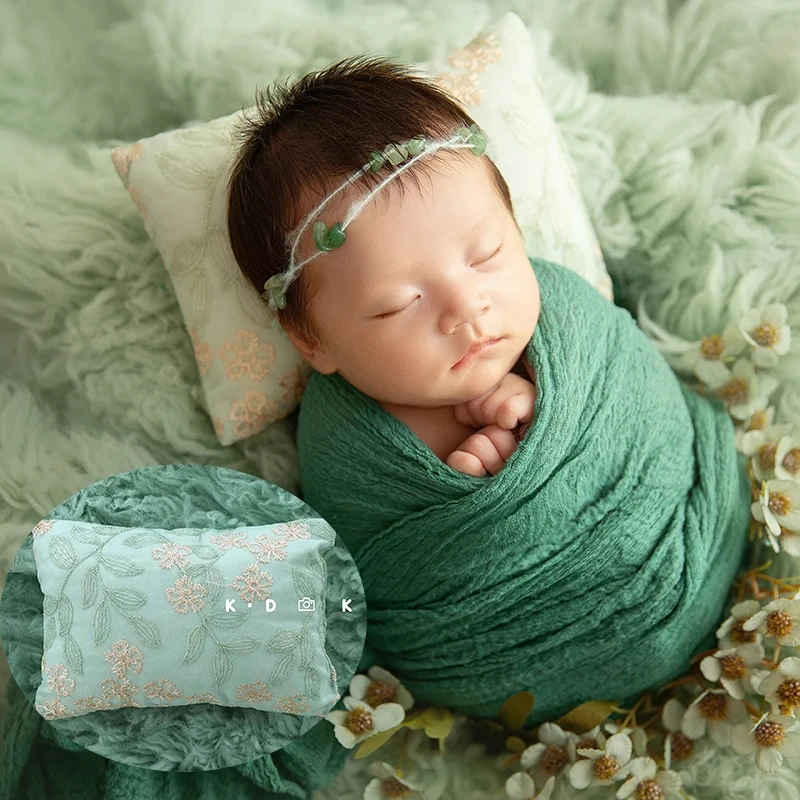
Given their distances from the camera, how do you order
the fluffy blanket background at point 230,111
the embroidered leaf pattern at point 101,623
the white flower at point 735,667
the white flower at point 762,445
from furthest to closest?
1. the fluffy blanket background at point 230,111
2. the white flower at point 762,445
3. the white flower at point 735,667
4. the embroidered leaf pattern at point 101,623

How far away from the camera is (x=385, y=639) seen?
1.29 m

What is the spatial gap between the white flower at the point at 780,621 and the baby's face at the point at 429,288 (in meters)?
0.44

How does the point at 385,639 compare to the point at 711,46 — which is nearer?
the point at 385,639

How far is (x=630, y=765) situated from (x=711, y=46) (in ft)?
3.80

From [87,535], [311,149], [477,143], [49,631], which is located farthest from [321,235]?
[49,631]

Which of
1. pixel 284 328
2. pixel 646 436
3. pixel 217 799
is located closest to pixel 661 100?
pixel 646 436

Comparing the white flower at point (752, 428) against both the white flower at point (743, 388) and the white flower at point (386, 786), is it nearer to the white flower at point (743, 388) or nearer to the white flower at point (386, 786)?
the white flower at point (743, 388)

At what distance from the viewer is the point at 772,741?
3.69ft

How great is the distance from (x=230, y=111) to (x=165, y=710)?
95cm

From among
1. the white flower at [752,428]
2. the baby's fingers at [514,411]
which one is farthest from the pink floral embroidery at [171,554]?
the white flower at [752,428]

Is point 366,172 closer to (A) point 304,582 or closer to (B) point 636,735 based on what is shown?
(A) point 304,582

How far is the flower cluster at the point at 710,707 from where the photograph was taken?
1151mm

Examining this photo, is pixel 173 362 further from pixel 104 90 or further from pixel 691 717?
pixel 691 717

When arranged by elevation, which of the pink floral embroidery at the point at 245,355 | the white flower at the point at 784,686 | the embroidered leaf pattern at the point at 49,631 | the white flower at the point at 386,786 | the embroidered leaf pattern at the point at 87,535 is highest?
the pink floral embroidery at the point at 245,355
